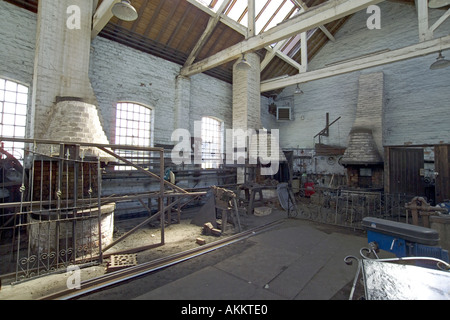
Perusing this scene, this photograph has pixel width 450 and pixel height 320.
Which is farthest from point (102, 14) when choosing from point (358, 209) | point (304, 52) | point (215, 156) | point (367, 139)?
point (367, 139)

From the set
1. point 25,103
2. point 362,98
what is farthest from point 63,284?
point 362,98

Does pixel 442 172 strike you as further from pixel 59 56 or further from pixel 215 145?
pixel 59 56

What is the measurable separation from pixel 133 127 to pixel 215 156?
4.28 meters

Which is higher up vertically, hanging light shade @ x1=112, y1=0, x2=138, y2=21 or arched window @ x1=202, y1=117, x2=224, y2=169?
hanging light shade @ x1=112, y1=0, x2=138, y2=21

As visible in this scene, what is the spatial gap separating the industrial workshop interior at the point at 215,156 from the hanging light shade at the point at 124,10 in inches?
2.1

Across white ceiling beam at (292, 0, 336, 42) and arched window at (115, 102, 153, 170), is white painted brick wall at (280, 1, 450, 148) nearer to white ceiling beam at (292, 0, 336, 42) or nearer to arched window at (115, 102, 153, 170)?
white ceiling beam at (292, 0, 336, 42)

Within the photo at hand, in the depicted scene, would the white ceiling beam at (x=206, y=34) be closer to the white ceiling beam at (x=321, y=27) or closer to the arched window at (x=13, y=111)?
the white ceiling beam at (x=321, y=27)

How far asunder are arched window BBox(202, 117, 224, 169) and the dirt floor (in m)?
2.87

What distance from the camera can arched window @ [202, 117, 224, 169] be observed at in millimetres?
10398

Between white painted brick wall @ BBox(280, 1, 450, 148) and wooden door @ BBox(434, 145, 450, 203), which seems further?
white painted brick wall @ BBox(280, 1, 450, 148)

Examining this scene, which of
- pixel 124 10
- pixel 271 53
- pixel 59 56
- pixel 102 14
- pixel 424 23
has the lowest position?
pixel 59 56

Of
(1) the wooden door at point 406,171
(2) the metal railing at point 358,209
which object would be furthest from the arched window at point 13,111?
(1) the wooden door at point 406,171

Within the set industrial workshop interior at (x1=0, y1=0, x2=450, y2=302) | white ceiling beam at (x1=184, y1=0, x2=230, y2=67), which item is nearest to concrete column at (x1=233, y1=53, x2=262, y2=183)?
industrial workshop interior at (x1=0, y1=0, x2=450, y2=302)

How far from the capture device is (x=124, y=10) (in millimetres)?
4477
